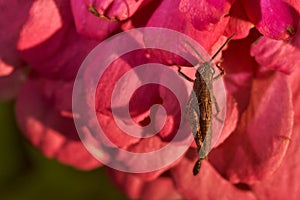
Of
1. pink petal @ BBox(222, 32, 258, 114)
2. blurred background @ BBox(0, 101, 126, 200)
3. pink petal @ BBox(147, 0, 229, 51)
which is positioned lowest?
blurred background @ BBox(0, 101, 126, 200)

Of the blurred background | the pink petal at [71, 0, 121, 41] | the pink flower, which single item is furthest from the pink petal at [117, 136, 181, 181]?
the blurred background

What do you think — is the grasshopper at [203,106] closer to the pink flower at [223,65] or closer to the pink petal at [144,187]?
the pink flower at [223,65]

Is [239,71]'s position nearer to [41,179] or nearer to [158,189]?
[158,189]

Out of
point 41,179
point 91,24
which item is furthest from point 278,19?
point 41,179

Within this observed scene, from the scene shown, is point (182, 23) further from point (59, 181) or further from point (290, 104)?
point (59, 181)

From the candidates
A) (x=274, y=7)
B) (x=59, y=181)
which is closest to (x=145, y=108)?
(x=274, y=7)

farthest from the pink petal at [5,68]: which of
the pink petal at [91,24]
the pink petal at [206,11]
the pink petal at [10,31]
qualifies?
the pink petal at [206,11]

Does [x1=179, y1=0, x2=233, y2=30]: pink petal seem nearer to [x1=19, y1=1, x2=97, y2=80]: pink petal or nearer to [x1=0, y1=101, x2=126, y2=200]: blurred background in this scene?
[x1=19, y1=1, x2=97, y2=80]: pink petal
